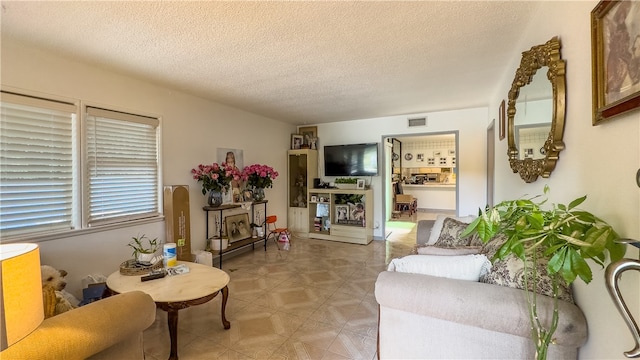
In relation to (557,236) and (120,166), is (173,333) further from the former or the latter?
(557,236)

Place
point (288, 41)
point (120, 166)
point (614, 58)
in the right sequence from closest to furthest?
point (614, 58)
point (288, 41)
point (120, 166)

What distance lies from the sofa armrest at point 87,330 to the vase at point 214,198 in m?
2.43

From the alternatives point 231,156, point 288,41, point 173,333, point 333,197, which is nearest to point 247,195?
point 231,156

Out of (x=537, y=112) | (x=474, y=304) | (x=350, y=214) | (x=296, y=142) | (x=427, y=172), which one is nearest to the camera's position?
(x=474, y=304)

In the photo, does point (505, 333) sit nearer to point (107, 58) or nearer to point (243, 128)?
point (107, 58)

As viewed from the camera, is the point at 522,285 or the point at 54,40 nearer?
the point at 522,285

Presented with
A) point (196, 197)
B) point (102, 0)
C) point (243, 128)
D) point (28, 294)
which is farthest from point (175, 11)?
point (243, 128)

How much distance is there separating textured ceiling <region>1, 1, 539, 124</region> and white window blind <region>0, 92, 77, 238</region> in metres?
0.54

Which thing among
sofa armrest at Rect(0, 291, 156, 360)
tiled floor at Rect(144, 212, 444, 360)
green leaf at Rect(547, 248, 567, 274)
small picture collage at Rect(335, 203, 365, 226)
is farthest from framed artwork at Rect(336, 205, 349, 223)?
green leaf at Rect(547, 248, 567, 274)

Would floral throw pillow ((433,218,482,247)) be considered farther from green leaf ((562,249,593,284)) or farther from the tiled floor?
green leaf ((562,249,593,284))

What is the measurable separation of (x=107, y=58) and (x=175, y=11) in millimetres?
1208

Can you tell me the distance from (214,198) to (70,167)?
153 centimetres

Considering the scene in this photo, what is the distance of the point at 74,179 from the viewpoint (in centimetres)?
247

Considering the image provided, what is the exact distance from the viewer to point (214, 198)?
366 cm
